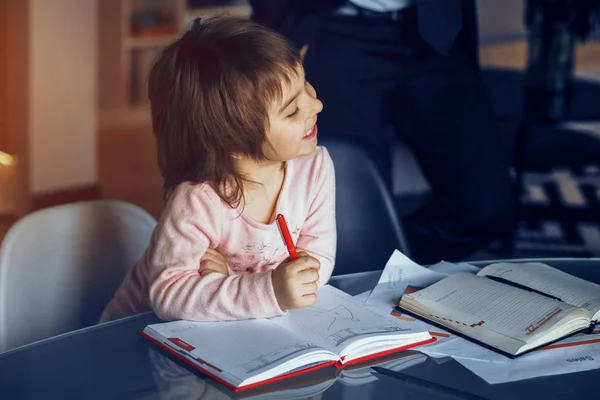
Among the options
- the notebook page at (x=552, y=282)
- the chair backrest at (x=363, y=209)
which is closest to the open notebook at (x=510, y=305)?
the notebook page at (x=552, y=282)

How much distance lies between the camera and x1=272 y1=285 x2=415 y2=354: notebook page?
1004 millimetres

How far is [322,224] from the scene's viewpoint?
4.45 feet

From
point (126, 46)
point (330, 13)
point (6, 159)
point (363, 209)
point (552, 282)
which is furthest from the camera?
point (126, 46)

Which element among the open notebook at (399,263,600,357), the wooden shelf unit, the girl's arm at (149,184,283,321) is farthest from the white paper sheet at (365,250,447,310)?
the wooden shelf unit

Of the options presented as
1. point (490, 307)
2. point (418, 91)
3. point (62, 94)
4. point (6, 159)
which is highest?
point (418, 91)

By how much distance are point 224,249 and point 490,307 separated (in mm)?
418

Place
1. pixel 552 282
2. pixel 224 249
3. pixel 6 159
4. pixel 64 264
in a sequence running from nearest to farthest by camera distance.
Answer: pixel 552 282 → pixel 224 249 → pixel 64 264 → pixel 6 159

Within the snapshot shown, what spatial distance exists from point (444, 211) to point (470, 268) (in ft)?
3.96

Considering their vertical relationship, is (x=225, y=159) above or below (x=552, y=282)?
above

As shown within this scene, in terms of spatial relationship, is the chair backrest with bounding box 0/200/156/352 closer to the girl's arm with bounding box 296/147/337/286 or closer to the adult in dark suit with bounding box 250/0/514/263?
the girl's arm with bounding box 296/147/337/286

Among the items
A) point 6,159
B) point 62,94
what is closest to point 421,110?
point 62,94

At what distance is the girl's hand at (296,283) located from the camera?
1.07m

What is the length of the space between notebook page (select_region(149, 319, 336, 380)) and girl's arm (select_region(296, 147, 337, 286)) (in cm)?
27

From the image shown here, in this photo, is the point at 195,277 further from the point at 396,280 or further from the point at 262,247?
the point at 396,280
